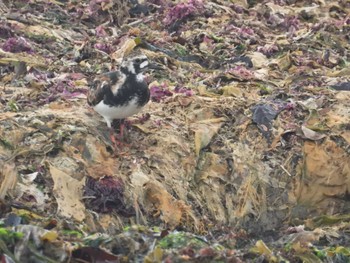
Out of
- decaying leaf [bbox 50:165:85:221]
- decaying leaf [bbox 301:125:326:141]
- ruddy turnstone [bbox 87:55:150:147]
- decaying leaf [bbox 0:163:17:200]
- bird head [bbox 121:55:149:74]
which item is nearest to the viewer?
decaying leaf [bbox 0:163:17:200]

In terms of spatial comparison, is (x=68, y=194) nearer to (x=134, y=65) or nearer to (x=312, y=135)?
(x=134, y=65)

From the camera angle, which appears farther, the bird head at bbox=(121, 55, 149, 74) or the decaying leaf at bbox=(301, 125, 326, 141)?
the decaying leaf at bbox=(301, 125, 326, 141)

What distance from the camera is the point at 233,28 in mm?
11992

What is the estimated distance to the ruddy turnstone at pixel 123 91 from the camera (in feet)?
24.8

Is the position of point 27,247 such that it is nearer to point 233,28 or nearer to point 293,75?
point 293,75

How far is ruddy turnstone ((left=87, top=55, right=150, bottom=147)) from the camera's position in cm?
757

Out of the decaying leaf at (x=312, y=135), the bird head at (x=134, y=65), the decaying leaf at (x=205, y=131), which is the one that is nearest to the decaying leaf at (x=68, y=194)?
the bird head at (x=134, y=65)

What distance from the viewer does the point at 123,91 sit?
756 centimetres

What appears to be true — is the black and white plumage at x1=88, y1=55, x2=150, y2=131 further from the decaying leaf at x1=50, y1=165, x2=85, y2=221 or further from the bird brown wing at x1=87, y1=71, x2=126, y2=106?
the decaying leaf at x1=50, y1=165, x2=85, y2=221

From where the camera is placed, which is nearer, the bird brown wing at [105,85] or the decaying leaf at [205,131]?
the bird brown wing at [105,85]

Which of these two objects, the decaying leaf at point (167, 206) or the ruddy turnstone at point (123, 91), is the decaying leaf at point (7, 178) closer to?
the ruddy turnstone at point (123, 91)

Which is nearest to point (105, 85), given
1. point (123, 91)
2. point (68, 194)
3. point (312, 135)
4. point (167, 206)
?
point (123, 91)

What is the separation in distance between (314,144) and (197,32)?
3.60 m

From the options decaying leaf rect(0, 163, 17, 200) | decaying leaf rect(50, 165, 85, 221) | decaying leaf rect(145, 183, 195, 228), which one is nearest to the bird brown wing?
decaying leaf rect(50, 165, 85, 221)
